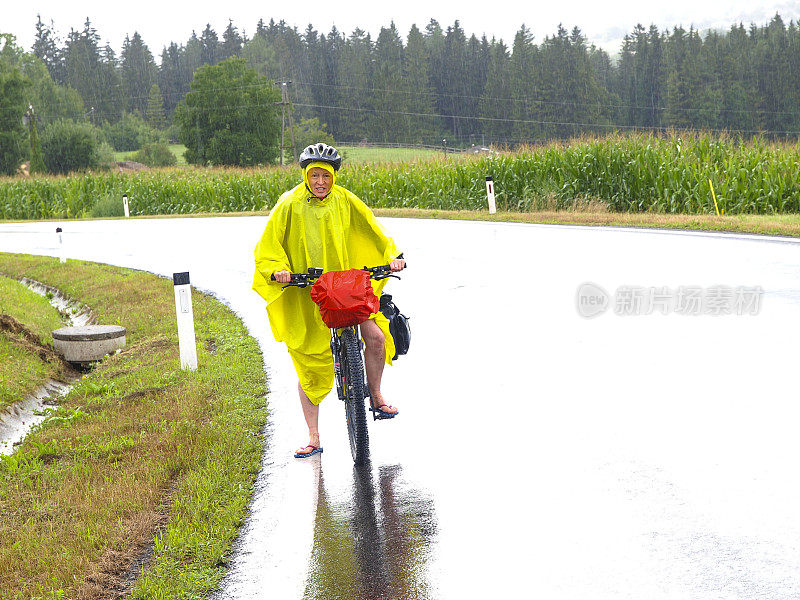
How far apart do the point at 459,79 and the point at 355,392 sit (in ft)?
451

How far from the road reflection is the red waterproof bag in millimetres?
1038

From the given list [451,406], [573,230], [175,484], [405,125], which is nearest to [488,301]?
[451,406]

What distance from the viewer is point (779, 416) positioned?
6547 millimetres

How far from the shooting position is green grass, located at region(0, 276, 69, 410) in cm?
1080

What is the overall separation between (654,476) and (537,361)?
10.8 ft

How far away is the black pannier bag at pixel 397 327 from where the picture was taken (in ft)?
21.7

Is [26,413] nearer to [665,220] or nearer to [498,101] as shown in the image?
[665,220]

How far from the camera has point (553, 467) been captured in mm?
5887

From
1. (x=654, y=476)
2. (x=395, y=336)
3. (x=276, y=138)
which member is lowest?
(x=654, y=476)

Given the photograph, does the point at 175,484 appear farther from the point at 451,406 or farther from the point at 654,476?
the point at 654,476

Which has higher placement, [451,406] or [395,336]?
[395,336]

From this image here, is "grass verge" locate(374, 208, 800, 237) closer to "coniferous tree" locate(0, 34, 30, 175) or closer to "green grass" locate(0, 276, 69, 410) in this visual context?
"green grass" locate(0, 276, 69, 410)

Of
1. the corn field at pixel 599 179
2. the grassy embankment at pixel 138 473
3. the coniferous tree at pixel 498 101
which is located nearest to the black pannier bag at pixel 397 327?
the grassy embankment at pixel 138 473

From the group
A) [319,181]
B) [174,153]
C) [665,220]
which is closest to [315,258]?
[319,181]
